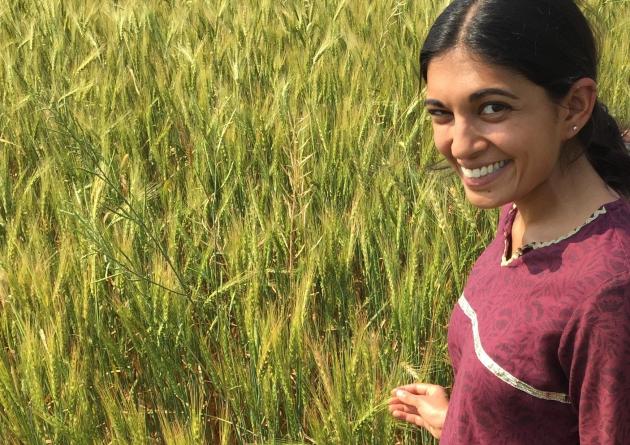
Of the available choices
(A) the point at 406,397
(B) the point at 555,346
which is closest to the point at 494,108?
(B) the point at 555,346

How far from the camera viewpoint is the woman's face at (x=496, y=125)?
3.01ft

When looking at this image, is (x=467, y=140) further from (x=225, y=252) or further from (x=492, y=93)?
(x=225, y=252)

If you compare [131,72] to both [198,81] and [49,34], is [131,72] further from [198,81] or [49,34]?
[49,34]

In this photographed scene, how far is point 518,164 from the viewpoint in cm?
94

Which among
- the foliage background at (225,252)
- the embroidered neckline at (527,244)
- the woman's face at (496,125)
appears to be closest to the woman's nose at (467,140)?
the woman's face at (496,125)

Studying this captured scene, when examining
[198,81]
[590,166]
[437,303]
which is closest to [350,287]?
[437,303]

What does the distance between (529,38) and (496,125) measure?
0.31 ft

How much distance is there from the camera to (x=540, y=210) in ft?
A: 3.24

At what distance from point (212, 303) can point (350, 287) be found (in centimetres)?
24

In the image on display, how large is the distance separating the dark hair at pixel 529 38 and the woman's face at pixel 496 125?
0.01 meters

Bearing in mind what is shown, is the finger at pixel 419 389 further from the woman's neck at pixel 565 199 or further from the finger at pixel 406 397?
the woman's neck at pixel 565 199

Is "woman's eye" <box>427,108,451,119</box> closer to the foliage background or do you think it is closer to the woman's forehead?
the woman's forehead

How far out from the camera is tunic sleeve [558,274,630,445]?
2.76ft

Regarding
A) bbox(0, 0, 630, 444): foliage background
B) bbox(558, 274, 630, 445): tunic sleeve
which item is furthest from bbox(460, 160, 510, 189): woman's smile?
bbox(0, 0, 630, 444): foliage background
